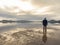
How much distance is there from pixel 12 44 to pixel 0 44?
1.32 metres

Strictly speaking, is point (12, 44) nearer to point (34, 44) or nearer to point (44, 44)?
point (34, 44)

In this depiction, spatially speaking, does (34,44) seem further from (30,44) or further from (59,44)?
(59,44)

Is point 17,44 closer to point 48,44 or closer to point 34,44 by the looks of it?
point 34,44

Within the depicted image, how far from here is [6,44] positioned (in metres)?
16.5

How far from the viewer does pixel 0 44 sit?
16.4 m

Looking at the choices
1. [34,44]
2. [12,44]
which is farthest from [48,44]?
[12,44]

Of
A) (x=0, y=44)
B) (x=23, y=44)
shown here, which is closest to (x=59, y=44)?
(x=23, y=44)

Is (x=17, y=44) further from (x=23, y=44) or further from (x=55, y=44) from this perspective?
(x=55, y=44)

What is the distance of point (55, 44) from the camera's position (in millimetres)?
16688

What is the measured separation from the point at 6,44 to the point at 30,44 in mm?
2677

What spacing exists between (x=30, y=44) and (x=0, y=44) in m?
3.33

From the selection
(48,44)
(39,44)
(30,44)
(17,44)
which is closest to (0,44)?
(17,44)

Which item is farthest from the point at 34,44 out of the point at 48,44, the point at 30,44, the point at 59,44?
the point at 59,44

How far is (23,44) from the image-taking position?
54.1 ft
